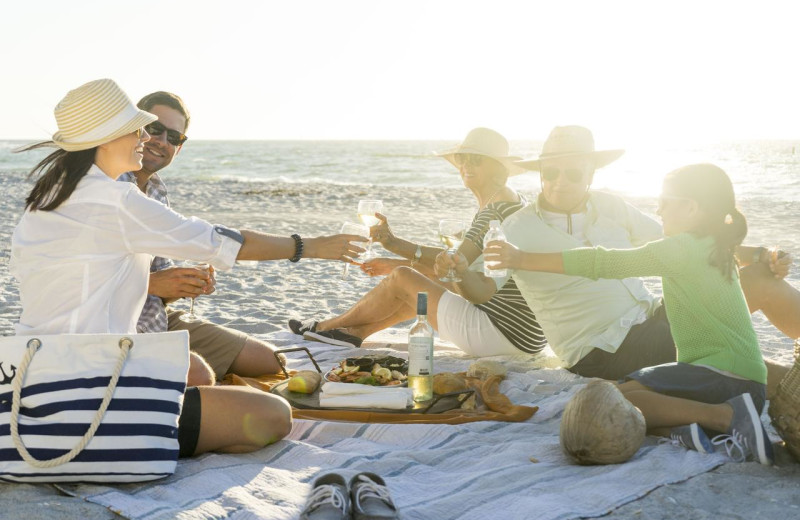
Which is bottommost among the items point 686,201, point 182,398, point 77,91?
point 182,398

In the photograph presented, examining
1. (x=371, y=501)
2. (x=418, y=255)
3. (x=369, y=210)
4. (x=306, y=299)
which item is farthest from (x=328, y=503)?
(x=306, y=299)

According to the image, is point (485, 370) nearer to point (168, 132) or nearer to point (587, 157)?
point (587, 157)

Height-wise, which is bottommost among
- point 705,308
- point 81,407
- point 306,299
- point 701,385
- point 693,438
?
point 306,299

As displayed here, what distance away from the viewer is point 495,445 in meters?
3.98

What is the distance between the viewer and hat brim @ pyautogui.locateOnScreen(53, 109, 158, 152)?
10.8 ft

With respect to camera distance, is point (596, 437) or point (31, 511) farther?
point (596, 437)

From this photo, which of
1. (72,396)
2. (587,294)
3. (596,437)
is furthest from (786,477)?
(72,396)

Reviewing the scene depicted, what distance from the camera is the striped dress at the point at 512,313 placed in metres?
5.43

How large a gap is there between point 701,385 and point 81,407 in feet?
8.87

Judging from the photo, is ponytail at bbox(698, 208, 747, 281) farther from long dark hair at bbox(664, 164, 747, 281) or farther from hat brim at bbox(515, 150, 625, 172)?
hat brim at bbox(515, 150, 625, 172)

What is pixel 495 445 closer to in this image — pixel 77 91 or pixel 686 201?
pixel 686 201

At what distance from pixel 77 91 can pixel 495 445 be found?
250 centimetres

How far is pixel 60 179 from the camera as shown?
3309 mm

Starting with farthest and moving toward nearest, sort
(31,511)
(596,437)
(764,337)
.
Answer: (764,337) → (596,437) → (31,511)
